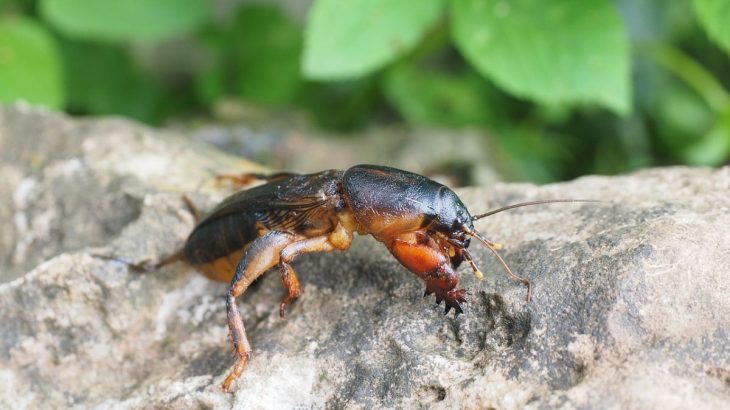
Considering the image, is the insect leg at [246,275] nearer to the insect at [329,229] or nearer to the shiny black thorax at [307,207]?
the insect at [329,229]

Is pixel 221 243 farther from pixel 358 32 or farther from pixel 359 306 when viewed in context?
pixel 358 32

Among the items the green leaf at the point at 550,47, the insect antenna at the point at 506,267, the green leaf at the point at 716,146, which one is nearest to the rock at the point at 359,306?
the insect antenna at the point at 506,267

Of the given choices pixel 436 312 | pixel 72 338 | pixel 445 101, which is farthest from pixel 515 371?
pixel 445 101

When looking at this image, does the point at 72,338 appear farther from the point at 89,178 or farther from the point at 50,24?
the point at 50,24

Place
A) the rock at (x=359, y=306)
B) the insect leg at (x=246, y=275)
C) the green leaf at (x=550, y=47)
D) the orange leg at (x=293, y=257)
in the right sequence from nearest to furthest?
1. the rock at (x=359, y=306)
2. the insect leg at (x=246, y=275)
3. the orange leg at (x=293, y=257)
4. the green leaf at (x=550, y=47)

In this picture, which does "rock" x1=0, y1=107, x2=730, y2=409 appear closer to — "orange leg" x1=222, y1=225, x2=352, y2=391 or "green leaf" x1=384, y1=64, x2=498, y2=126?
"orange leg" x1=222, y1=225, x2=352, y2=391

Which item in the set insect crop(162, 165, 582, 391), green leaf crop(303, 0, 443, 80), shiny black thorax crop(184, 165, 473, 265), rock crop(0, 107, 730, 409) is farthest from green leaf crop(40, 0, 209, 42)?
shiny black thorax crop(184, 165, 473, 265)

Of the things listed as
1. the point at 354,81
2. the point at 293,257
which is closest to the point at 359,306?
the point at 293,257
